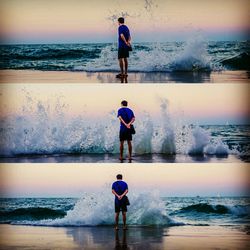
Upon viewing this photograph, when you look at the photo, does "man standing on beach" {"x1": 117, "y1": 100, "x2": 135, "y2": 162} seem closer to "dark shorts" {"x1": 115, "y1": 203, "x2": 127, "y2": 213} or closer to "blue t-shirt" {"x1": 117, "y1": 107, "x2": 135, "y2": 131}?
"blue t-shirt" {"x1": 117, "y1": 107, "x2": 135, "y2": 131}

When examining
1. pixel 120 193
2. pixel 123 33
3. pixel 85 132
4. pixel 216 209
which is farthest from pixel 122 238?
pixel 123 33

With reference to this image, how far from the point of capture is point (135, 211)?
42.6 ft

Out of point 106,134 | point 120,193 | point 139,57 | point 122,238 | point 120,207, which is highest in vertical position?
point 139,57

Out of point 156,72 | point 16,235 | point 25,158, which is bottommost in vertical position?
point 16,235

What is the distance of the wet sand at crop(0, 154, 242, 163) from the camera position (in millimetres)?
12820

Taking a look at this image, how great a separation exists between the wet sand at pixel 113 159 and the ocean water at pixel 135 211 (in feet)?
1.74

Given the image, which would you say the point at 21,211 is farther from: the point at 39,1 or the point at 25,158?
the point at 39,1

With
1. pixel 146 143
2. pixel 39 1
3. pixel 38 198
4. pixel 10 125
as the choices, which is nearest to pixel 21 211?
pixel 38 198

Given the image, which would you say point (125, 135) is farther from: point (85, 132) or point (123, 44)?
point (123, 44)

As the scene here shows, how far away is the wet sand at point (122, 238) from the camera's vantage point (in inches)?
455

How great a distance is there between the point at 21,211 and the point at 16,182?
0.42 metres

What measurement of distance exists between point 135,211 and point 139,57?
2278 millimetres

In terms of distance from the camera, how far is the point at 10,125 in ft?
43.3

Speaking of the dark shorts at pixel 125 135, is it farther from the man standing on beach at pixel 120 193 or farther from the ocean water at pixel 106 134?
the ocean water at pixel 106 134
